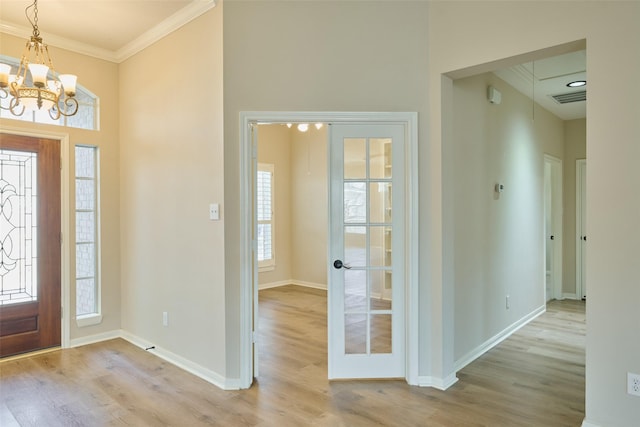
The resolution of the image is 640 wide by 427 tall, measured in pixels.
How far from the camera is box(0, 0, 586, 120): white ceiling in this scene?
11.0 feet

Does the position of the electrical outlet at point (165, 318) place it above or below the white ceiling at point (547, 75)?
below

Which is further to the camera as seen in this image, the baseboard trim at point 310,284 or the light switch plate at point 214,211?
the baseboard trim at point 310,284

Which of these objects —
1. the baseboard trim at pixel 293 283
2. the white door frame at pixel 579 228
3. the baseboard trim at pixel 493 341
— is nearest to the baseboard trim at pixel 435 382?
the baseboard trim at pixel 493 341

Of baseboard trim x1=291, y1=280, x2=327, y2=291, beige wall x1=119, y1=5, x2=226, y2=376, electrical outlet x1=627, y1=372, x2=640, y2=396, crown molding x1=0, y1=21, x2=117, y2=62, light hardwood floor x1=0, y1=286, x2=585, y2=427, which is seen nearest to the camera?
electrical outlet x1=627, y1=372, x2=640, y2=396

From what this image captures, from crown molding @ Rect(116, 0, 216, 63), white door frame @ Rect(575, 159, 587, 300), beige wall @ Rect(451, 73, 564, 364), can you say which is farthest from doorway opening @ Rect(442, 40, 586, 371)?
crown molding @ Rect(116, 0, 216, 63)

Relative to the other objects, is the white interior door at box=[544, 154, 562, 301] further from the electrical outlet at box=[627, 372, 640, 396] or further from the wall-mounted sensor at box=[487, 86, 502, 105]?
the electrical outlet at box=[627, 372, 640, 396]

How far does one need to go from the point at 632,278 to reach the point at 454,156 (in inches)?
58.7

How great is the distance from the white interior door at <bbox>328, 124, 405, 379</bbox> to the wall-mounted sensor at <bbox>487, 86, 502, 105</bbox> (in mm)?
1370

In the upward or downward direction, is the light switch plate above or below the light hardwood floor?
above

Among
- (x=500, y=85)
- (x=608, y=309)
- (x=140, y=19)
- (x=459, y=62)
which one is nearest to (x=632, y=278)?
(x=608, y=309)

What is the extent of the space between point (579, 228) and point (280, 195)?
5103mm

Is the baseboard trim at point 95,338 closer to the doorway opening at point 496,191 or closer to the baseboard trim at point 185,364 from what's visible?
the baseboard trim at point 185,364

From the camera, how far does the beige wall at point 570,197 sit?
6.28 meters

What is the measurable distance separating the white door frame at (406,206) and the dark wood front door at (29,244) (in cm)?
227
